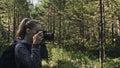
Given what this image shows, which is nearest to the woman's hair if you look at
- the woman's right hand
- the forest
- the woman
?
the woman

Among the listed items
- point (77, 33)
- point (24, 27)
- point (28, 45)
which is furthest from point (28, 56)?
point (77, 33)

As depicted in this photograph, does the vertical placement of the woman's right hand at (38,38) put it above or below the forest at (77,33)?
above

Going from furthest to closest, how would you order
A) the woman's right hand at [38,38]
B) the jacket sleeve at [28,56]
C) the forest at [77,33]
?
1. the forest at [77,33]
2. the woman's right hand at [38,38]
3. the jacket sleeve at [28,56]

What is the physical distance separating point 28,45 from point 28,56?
21 cm

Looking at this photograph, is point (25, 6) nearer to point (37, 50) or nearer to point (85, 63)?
point (85, 63)

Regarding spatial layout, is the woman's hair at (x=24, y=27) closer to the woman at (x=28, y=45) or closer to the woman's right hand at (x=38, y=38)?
the woman at (x=28, y=45)

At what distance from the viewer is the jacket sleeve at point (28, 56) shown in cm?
392

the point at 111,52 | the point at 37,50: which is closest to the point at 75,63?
the point at 111,52

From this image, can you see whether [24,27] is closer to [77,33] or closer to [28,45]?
[28,45]

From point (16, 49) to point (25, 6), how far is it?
2000 inches

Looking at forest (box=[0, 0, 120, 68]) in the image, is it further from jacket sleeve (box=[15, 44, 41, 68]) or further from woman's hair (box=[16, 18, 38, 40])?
jacket sleeve (box=[15, 44, 41, 68])

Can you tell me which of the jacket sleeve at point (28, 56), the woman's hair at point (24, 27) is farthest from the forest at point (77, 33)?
the jacket sleeve at point (28, 56)

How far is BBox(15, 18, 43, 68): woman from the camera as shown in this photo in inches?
155

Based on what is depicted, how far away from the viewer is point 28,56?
13.0 ft
